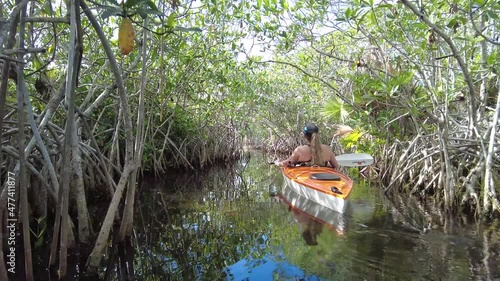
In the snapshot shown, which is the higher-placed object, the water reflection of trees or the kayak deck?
the kayak deck

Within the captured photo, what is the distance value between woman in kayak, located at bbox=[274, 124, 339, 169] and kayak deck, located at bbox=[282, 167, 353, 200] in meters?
0.32

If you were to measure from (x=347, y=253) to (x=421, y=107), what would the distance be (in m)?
2.90

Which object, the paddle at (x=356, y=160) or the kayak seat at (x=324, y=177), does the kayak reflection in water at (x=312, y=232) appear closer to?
the kayak seat at (x=324, y=177)

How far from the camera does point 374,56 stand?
8.19m

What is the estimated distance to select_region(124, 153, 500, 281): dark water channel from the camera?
3406 millimetres

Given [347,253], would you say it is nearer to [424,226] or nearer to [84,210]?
[424,226]

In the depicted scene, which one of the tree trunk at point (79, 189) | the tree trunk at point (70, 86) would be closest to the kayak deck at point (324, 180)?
the tree trunk at point (79, 189)

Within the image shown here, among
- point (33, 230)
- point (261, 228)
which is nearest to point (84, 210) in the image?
point (33, 230)

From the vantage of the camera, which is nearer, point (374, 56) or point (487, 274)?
point (487, 274)

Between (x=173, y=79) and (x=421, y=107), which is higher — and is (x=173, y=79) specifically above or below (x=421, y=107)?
above

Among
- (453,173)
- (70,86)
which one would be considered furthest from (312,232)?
(70,86)

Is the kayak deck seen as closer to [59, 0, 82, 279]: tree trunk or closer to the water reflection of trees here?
the water reflection of trees

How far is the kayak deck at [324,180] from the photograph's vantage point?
522 cm

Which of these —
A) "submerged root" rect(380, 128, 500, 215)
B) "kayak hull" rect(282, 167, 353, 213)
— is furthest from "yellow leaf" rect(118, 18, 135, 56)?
"submerged root" rect(380, 128, 500, 215)
